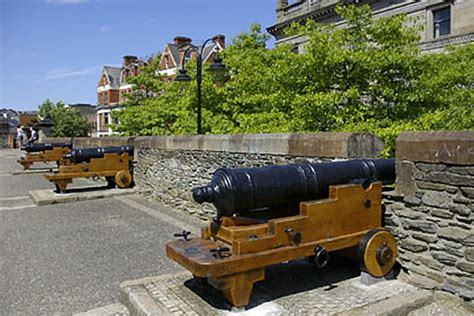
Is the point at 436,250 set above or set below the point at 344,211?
below

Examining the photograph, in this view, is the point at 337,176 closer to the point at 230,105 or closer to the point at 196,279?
the point at 196,279

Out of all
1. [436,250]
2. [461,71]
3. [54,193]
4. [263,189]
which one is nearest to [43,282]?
[263,189]

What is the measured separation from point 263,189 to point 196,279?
1.26 meters

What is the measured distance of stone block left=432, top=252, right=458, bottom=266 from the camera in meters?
3.87

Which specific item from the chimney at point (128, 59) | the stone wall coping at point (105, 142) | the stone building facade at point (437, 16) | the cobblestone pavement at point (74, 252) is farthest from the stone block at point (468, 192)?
the chimney at point (128, 59)

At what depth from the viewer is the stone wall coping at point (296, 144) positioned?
16.5 ft

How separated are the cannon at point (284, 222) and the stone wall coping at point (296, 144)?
614mm

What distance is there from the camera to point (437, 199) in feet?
13.0

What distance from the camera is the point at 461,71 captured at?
1127cm

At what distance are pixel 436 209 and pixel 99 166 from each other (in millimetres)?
9389

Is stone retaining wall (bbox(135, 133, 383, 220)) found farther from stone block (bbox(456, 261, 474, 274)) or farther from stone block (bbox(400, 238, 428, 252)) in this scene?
stone block (bbox(456, 261, 474, 274))

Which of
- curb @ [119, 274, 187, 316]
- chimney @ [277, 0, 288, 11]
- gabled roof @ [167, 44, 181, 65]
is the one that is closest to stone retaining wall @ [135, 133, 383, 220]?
curb @ [119, 274, 187, 316]

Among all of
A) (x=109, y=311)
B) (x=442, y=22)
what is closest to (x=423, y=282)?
(x=109, y=311)

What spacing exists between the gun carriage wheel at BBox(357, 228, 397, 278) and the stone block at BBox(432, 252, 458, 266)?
1.25ft
